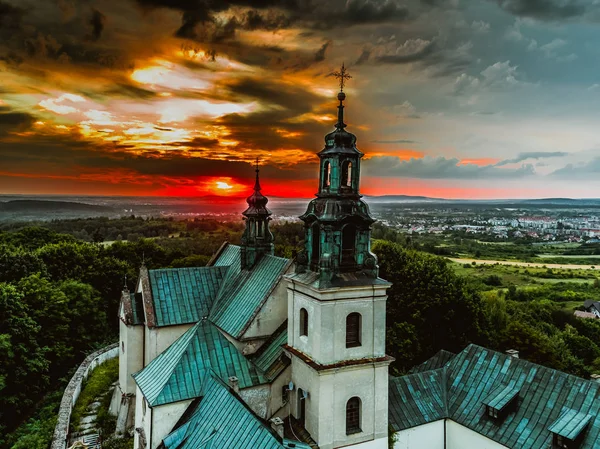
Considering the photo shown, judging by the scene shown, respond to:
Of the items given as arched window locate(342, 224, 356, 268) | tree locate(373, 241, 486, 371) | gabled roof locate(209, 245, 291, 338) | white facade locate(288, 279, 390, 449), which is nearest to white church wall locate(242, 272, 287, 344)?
gabled roof locate(209, 245, 291, 338)

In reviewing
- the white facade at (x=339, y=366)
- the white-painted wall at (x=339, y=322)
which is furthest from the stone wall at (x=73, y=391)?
the white-painted wall at (x=339, y=322)

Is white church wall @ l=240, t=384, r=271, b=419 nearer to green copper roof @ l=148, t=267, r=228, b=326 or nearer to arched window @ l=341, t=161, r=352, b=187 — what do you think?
green copper roof @ l=148, t=267, r=228, b=326

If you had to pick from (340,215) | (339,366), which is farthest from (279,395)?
(340,215)

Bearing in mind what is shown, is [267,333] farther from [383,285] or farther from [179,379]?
[383,285]

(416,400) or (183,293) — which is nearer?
(416,400)

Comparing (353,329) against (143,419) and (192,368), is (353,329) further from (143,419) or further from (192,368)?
(143,419)

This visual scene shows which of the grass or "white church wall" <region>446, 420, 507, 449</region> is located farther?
the grass
